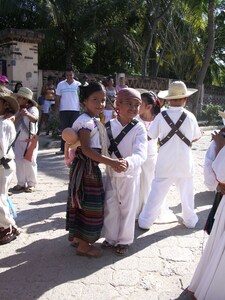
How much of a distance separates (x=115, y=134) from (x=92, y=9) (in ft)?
48.7

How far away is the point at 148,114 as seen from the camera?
450cm

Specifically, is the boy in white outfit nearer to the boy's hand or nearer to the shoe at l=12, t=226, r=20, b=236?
the boy's hand

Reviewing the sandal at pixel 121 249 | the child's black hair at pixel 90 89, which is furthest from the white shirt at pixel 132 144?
the sandal at pixel 121 249

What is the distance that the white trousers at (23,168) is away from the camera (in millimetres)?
5527

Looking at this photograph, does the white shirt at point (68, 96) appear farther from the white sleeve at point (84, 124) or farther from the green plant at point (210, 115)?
the green plant at point (210, 115)

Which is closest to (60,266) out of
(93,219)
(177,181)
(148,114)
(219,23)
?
(93,219)

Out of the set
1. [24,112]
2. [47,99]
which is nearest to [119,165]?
[24,112]

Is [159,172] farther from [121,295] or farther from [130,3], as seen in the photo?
[130,3]

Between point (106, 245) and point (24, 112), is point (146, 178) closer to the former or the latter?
point (106, 245)

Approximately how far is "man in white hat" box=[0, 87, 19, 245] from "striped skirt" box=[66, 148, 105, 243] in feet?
2.23

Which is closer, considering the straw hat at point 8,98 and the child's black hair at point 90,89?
the child's black hair at point 90,89

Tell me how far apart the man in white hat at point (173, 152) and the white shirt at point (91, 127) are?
3.53ft

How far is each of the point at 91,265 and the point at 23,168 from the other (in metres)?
2.60

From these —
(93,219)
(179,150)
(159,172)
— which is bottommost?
(93,219)
